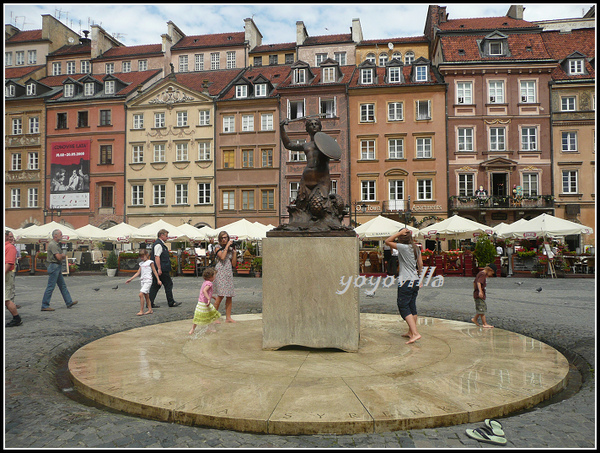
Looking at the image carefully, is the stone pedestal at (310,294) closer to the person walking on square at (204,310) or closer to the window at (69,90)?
the person walking on square at (204,310)

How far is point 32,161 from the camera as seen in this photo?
40562 millimetres

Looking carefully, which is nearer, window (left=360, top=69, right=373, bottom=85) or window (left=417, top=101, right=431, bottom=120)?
window (left=417, top=101, right=431, bottom=120)

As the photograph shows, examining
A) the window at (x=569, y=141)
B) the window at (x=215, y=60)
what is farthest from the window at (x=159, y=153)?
the window at (x=569, y=141)

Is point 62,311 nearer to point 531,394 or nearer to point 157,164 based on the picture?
point 531,394

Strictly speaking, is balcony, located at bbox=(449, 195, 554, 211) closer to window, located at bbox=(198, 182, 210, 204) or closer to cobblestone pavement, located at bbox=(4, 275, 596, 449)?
window, located at bbox=(198, 182, 210, 204)

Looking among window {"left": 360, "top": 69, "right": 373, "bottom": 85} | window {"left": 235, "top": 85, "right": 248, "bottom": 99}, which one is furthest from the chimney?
window {"left": 235, "top": 85, "right": 248, "bottom": 99}

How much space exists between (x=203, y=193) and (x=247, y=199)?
366 centimetres

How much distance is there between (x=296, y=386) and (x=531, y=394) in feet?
7.38

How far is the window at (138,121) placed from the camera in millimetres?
39156

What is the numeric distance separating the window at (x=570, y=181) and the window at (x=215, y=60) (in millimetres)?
31037

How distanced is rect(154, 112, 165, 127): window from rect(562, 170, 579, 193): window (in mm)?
30907

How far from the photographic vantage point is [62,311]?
10562 mm

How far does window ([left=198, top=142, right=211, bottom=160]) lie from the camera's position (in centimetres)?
3794

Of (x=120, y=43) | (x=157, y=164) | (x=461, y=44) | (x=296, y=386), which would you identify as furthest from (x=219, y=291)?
(x=120, y=43)
